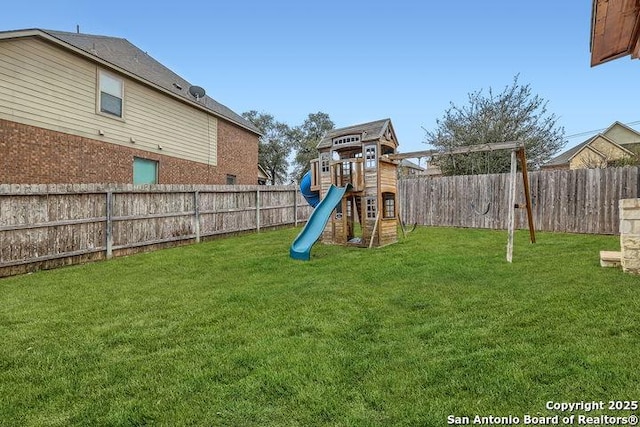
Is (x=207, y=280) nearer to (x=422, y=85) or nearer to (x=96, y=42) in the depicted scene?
(x=96, y=42)

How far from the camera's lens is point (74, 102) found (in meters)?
10.1

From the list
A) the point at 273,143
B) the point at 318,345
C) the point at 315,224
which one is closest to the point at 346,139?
the point at 315,224

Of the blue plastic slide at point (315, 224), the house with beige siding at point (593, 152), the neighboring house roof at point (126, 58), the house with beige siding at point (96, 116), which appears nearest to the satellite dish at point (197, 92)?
the house with beige siding at point (96, 116)

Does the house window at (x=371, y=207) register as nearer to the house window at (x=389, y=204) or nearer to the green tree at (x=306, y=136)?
the house window at (x=389, y=204)

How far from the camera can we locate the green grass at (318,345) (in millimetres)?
2189

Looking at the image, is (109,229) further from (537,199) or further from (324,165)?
(537,199)

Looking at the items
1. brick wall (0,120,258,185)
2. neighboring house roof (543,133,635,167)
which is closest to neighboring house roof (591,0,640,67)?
brick wall (0,120,258,185)

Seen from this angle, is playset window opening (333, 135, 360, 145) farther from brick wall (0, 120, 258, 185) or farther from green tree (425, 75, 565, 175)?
green tree (425, 75, 565, 175)

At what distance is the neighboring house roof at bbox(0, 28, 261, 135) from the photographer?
945 centimetres

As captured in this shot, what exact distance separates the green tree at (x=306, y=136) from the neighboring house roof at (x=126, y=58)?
1776 centimetres

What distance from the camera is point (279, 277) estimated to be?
5.92 metres

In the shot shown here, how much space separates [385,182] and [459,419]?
8.05 meters

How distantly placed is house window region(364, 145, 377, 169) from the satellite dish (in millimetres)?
9900

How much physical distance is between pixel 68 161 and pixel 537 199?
14137 millimetres
